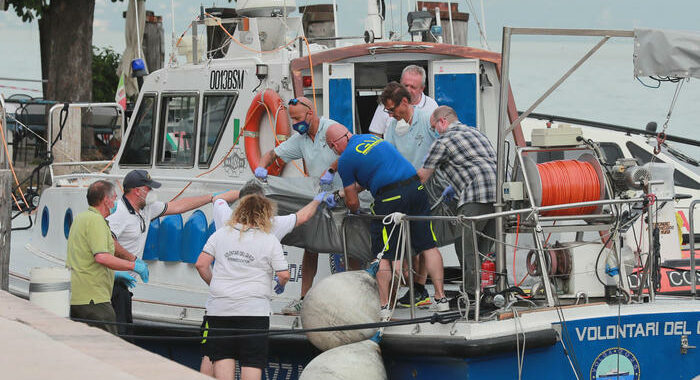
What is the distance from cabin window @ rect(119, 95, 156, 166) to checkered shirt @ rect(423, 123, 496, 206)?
3.29 m

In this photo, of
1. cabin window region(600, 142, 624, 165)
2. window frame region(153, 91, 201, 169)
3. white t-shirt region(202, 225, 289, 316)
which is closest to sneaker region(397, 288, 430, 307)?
white t-shirt region(202, 225, 289, 316)

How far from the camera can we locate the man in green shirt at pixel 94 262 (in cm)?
725

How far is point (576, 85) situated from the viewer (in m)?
37.6

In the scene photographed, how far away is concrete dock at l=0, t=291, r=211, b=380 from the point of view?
4.71m

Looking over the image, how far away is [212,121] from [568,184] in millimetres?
3516

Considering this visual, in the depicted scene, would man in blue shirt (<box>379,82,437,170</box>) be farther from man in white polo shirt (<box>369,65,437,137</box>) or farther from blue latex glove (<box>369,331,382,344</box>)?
blue latex glove (<box>369,331,382,344</box>)

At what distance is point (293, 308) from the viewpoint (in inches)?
316

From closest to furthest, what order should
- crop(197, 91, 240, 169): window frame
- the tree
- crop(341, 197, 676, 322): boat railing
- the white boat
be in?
crop(341, 197, 676, 322): boat railing < the white boat < crop(197, 91, 240, 169): window frame < the tree

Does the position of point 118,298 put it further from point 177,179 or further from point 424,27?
point 424,27

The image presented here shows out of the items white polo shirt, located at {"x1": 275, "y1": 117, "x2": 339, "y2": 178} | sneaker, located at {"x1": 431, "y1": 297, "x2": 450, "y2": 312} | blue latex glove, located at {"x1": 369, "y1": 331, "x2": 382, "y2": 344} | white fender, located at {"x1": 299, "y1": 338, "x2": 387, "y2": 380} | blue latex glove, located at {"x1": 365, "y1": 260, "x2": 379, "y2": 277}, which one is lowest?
white fender, located at {"x1": 299, "y1": 338, "x2": 387, "y2": 380}

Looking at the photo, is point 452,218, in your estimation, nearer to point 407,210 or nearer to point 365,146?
point 407,210

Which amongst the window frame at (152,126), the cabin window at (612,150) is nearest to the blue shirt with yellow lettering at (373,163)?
the window frame at (152,126)

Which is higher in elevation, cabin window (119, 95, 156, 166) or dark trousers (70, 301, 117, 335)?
cabin window (119, 95, 156, 166)

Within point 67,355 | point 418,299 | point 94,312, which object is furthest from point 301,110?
point 67,355
